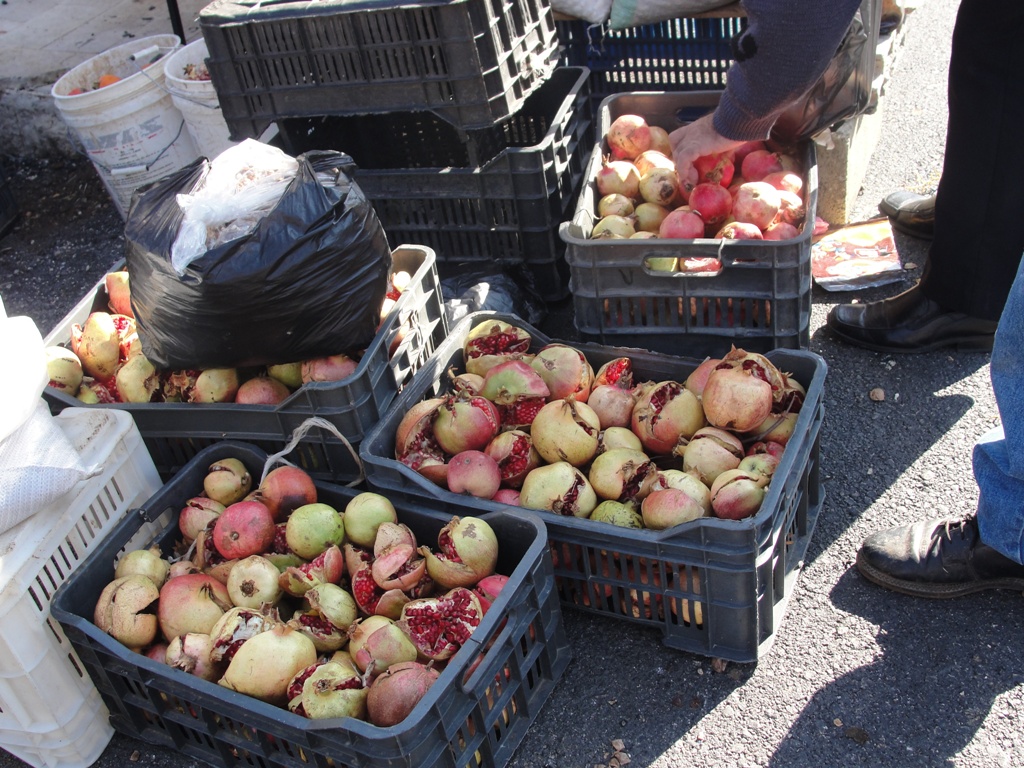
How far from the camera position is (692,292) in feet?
9.13

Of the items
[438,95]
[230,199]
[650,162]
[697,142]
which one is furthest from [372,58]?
[697,142]

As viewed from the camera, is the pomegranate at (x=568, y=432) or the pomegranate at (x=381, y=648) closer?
the pomegranate at (x=381, y=648)

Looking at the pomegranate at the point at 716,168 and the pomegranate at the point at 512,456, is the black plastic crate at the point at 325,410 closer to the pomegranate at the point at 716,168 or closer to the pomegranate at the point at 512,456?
the pomegranate at the point at 512,456

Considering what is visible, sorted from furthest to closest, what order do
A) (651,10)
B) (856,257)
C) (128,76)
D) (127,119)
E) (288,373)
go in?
(128,76)
(127,119)
(856,257)
(651,10)
(288,373)

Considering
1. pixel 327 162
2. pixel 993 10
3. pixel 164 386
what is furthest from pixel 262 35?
pixel 993 10

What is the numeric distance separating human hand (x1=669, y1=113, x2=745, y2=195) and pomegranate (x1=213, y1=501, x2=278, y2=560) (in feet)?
5.34

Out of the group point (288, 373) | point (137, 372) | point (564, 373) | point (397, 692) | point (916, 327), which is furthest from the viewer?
point (916, 327)

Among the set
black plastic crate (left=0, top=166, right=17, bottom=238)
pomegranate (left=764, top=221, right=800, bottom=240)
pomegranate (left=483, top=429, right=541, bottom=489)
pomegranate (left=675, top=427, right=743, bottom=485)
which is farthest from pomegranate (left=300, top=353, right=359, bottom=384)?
black plastic crate (left=0, top=166, right=17, bottom=238)

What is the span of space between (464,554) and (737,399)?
2.53 feet

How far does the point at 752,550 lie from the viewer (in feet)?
6.87

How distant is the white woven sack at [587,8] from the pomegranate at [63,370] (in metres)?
2.19

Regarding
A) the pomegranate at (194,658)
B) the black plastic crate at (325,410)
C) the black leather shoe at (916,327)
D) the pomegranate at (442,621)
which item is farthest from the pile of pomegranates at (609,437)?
the black leather shoe at (916,327)

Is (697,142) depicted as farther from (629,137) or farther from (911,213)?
(911,213)

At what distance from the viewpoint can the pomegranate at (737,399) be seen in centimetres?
235
